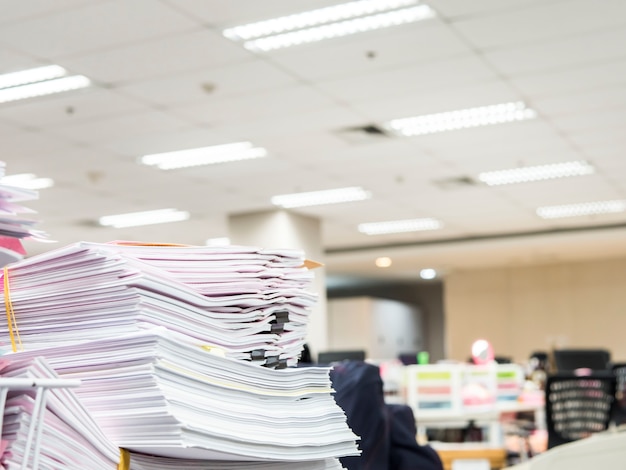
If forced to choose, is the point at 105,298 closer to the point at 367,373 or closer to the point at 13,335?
the point at 13,335

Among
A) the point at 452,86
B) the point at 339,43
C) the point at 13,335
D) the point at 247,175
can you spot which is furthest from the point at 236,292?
the point at 247,175

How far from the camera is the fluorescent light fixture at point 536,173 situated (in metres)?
9.02

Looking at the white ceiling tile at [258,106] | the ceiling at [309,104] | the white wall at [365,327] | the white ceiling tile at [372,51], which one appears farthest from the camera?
the white wall at [365,327]

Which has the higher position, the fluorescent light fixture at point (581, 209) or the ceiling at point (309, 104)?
the fluorescent light fixture at point (581, 209)

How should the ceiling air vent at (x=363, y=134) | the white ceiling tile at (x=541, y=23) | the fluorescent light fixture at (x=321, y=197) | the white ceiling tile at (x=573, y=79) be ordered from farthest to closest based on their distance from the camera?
the fluorescent light fixture at (x=321, y=197) < the ceiling air vent at (x=363, y=134) < the white ceiling tile at (x=573, y=79) < the white ceiling tile at (x=541, y=23)

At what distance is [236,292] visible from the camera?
3.28ft

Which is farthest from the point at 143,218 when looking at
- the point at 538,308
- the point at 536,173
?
the point at 538,308

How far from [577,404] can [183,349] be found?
5423mm

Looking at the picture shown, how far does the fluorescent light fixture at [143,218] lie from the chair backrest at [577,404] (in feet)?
19.1

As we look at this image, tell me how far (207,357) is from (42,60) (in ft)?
16.8

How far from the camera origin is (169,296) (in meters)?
0.93

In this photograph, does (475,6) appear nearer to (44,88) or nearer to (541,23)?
(541,23)

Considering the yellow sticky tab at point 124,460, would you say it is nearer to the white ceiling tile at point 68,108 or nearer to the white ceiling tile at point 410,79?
the white ceiling tile at point 410,79

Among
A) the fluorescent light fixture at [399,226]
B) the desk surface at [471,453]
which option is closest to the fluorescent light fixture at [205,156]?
the desk surface at [471,453]
